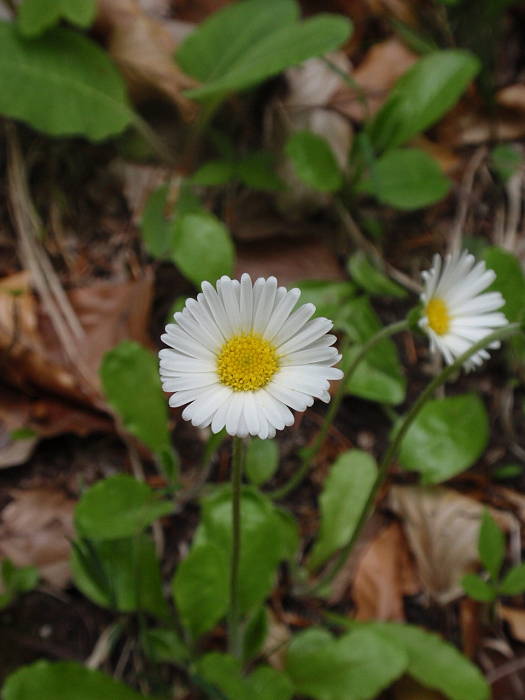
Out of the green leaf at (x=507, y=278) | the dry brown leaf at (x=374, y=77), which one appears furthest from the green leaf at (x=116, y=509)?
the dry brown leaf at (x=374, y=77)

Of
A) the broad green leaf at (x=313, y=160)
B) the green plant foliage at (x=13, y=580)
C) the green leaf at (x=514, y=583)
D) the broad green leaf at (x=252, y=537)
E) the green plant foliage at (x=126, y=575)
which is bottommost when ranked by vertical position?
the green plant foliage at (x=13, y=580)

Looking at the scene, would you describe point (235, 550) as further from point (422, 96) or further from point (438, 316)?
point (422, 96)

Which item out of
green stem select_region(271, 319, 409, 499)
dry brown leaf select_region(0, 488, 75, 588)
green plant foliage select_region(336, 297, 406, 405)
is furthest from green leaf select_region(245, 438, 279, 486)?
dry brown leaf select_region(0, 488, 75, 588)

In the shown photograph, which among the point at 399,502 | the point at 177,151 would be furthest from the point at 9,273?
the point at 399,502

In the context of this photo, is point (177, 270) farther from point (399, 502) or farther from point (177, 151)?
point (399, 502)

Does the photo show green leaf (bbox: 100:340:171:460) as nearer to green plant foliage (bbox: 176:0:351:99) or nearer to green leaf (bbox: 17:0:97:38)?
green plant foliage (bbox: 176:0:351:99)

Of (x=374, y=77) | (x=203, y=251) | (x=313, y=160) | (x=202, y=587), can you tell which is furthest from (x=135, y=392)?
(x=374, y=77)

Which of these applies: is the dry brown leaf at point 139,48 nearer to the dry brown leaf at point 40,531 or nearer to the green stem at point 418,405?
the dry brown leaf at point 40,531
